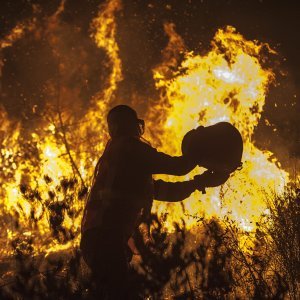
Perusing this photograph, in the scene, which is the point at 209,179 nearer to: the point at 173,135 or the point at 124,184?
the point at 124,184

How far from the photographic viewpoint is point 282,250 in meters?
4.72

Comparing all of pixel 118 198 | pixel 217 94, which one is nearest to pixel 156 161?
pixel 118 198

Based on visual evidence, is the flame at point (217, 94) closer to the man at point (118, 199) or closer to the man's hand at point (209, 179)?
the man's hand at point (209, 179)

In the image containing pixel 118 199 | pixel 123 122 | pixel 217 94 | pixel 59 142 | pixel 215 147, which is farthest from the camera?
pixel 59 142

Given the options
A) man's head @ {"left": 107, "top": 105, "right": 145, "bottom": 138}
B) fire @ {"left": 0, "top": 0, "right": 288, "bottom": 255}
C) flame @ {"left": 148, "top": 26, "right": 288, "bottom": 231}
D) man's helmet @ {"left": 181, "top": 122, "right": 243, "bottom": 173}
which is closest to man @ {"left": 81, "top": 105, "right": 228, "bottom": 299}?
man's head @ {"left": 107, "top": 105, "right": 145, "bottom": 138}

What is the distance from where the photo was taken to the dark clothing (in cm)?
335

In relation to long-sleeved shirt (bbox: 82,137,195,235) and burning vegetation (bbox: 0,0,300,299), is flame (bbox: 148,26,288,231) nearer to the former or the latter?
burning vegetation (bbox: 0,0,300,299)

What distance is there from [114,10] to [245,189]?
6580 mm

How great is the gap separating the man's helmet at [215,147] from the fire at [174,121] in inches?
123

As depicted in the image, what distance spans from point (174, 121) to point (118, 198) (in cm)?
684

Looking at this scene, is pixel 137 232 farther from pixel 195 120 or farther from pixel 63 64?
pixel 63 64

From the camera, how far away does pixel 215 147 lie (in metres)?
3.95

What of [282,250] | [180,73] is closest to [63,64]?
[180,73]

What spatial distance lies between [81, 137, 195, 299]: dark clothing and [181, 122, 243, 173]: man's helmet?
40 cm
